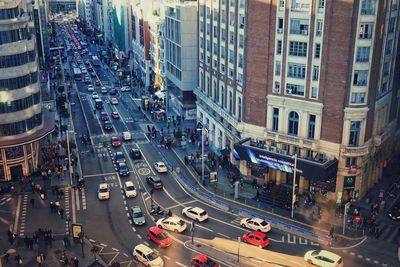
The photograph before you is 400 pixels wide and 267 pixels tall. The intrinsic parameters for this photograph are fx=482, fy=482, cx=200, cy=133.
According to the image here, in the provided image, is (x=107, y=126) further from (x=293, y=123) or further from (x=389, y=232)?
(x=389, y=232)

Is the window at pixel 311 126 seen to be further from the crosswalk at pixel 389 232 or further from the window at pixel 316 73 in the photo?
the crosswalk at pixel 389 232

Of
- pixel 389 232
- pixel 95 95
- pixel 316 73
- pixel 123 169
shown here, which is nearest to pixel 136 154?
pixel 123 169

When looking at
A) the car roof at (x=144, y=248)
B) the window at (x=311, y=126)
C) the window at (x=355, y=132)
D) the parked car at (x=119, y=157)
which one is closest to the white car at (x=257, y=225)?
the car roof at (x=144, y=248)

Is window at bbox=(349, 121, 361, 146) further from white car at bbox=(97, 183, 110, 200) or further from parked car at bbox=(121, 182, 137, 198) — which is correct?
white car at bbox=(97, 183, 110, 200)

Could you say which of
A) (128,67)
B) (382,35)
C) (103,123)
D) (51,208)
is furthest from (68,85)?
(382,35)

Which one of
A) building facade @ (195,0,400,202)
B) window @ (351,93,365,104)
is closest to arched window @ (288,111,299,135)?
building facade @ (195,0,400,202)

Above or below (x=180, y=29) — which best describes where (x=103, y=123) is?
below

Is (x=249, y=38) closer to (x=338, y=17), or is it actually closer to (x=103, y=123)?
(x=338, y=17)
